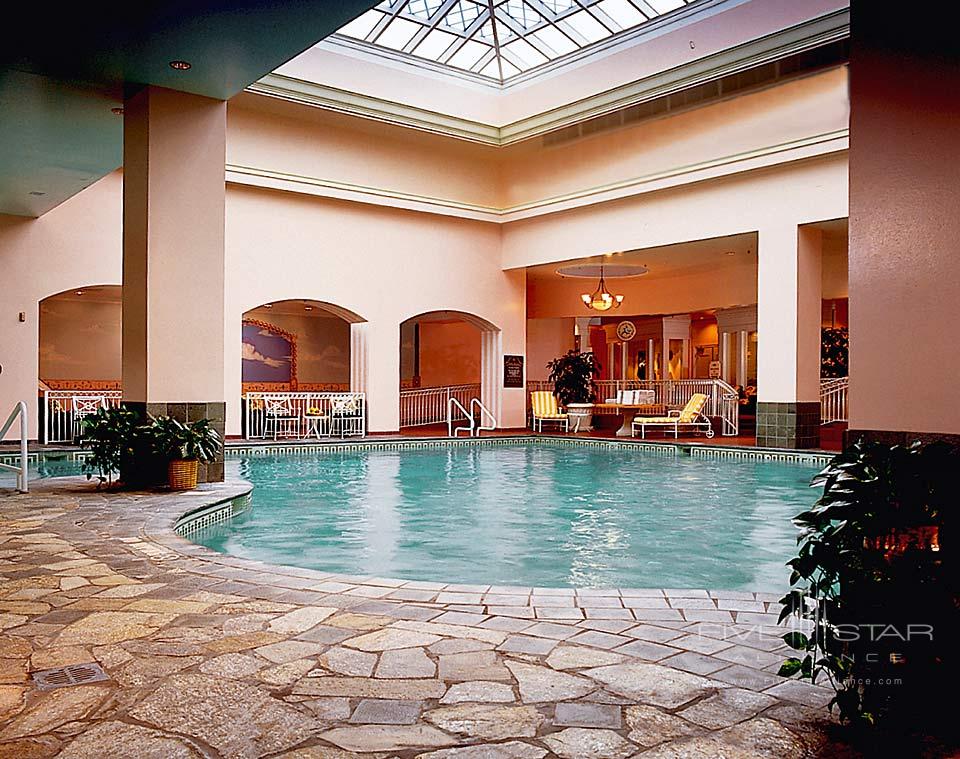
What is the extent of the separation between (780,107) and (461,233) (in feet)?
23.9

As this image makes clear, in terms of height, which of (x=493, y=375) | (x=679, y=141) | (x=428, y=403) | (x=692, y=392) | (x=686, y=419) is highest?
(x=679, y=141)

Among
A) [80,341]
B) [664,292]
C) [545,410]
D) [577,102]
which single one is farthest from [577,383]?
[80,341]

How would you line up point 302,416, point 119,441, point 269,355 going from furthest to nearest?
point 269,355
point 302,416
point 119,441

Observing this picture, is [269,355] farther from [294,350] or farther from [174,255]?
[174,255]

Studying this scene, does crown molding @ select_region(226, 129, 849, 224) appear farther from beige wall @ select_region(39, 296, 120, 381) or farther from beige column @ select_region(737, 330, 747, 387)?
beige column @ select_region(737, 330, 747, 387)

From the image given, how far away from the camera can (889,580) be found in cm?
274

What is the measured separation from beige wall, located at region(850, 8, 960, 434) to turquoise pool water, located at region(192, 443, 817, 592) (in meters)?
2.69

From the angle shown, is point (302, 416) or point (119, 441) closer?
point (119, 441)

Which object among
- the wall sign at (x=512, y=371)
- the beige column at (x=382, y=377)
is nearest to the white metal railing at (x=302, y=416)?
the beige column at (x=382, y=377)

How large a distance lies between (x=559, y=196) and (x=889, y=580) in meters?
16.2

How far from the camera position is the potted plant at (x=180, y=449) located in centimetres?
848

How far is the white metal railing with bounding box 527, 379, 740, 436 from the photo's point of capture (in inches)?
746

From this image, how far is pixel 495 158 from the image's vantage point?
19.1 m

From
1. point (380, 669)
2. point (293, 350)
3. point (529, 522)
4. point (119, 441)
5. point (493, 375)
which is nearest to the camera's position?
point (380, 669)
